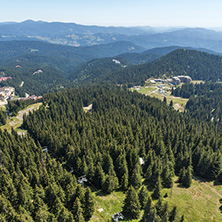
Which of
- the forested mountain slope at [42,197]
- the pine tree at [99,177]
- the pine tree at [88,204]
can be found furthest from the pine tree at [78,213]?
the pine tree at [99,177]

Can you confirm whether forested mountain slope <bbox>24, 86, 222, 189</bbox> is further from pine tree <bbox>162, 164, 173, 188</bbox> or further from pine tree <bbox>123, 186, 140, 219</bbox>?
pine tree <bbox>123, 186, 140, 219</bbox>

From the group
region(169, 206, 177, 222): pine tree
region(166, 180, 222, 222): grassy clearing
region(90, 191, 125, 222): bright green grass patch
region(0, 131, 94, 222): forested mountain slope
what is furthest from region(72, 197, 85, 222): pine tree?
region(166, 180, 222, 222): grassy clearing

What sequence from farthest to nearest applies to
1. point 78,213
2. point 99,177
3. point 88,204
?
point 99,177, point 88,204, point 78,213

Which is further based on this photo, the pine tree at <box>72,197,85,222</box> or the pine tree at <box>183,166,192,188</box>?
the pine tree at <box>183,166,192,188</box>

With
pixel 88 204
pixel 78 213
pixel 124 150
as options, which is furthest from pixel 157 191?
pixel 78 213

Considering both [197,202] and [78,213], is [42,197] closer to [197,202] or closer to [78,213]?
[78,213]

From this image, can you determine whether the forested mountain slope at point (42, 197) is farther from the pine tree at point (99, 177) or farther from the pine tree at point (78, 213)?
the pine tree at point (99, 177)

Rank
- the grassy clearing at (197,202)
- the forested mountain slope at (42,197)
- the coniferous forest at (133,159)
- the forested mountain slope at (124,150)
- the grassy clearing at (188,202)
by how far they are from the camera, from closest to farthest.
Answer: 1. the forested mountain slope at (42,197)
2. the grassy clearing at (188,202)
3. the grassy clearing at (197,202)
4. the coniferous forest at (133,159)
5. the forested mountain slope at (124,150)

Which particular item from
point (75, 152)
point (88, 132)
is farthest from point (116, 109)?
point (75, 152)
